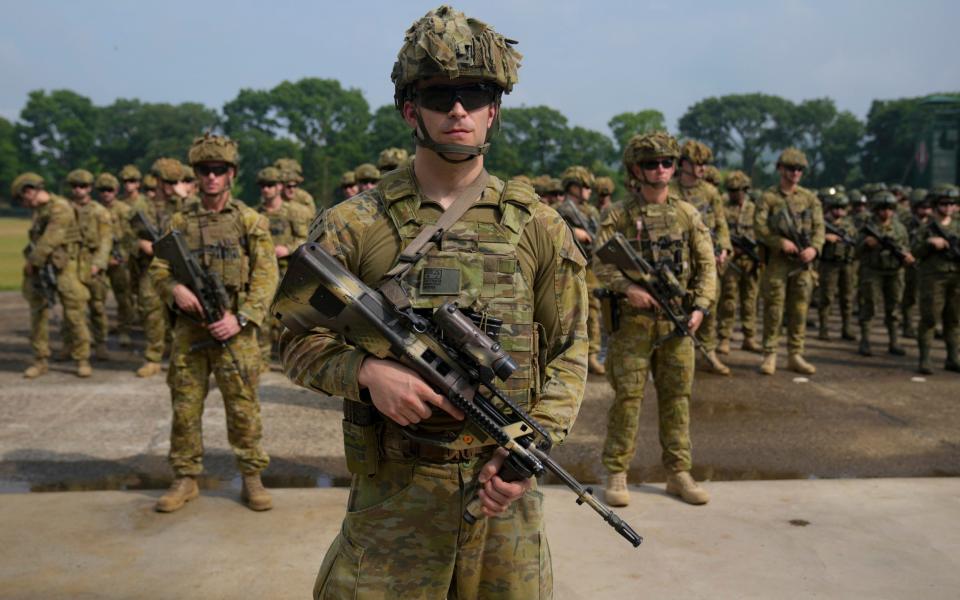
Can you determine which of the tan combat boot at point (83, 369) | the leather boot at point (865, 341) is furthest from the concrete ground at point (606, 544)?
the leather boot at point (865, 341)

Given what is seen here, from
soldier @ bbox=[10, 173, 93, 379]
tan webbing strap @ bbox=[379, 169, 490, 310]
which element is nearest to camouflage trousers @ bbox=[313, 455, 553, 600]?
tan webbing strap @ bbox=[379, 169, 490, 310]

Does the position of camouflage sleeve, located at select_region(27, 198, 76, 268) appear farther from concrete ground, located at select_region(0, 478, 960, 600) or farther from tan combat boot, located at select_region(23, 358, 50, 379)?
concrete ground, located at select_region(0, 478, 960, 600)

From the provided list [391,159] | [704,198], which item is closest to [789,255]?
[704,198]

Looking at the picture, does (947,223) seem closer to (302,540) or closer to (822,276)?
(822,276)

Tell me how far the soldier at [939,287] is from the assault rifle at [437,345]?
29.5ft

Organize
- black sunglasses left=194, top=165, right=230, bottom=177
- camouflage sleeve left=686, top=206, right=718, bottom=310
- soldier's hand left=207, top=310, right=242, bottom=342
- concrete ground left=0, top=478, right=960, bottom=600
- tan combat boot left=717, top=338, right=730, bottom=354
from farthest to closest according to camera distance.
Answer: tan combat boot left=717, top=338, right=730, bottom=354 → camouflage sleeve left=686, top=206, right=718, bottom=310 → black sunglasses left=194, top=165, right=230, bottom=177 → soldier's hand left=207, top=310, right=242, bottom=342 → concrete ground left=0, top=478, right=960, bottom=600

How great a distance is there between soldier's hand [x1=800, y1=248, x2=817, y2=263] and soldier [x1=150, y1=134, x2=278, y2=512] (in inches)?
251

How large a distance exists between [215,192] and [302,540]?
2.26m

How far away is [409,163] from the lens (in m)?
2.55

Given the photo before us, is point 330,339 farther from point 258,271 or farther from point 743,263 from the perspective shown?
point 743,263

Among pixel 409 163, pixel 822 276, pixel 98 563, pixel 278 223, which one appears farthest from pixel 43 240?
pixel 822 276

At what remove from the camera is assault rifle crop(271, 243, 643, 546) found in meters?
2.15

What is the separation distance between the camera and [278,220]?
10.2 m

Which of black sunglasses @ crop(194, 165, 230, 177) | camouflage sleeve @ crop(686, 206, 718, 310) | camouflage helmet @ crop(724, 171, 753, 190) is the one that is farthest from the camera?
camouflage helmet @ crop(724, 171, 753, 190)
